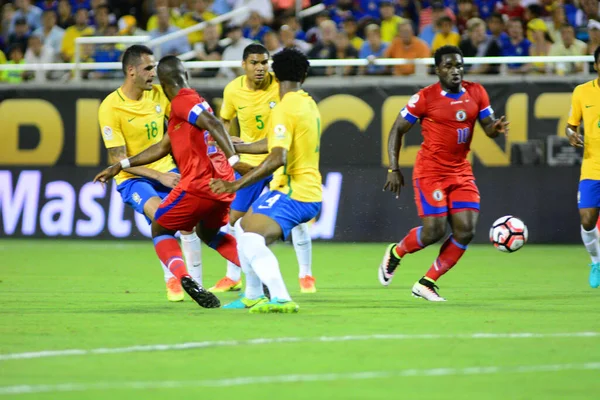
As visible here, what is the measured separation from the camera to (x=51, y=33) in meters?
22.4

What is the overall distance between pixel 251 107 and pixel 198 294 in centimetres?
306

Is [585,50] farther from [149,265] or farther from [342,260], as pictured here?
[149,265]

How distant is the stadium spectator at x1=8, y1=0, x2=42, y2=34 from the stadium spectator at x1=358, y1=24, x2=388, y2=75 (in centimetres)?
726

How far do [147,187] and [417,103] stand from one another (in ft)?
8.80

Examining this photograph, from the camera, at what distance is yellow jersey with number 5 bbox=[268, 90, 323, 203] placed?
8.93 meters

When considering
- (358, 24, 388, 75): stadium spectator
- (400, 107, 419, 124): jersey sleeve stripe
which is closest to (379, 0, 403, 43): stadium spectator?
(358, 24, 388, 75): stadium spectator

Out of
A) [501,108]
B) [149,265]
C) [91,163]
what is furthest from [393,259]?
[91,163]

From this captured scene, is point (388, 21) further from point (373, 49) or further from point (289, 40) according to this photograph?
point (289, 40)

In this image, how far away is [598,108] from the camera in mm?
12008

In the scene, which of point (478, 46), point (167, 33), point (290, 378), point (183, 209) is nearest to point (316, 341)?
point (290, 378)

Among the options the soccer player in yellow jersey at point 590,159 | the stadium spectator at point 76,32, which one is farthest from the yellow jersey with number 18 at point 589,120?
the stadium spectator at point 76,32

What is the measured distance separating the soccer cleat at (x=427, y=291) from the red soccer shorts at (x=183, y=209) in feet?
6.53

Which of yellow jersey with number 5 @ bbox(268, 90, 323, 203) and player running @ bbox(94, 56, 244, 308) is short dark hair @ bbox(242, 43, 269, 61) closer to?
player running @ bbox(94, 56, 244, 308)

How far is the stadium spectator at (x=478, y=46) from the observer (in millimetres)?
19172
